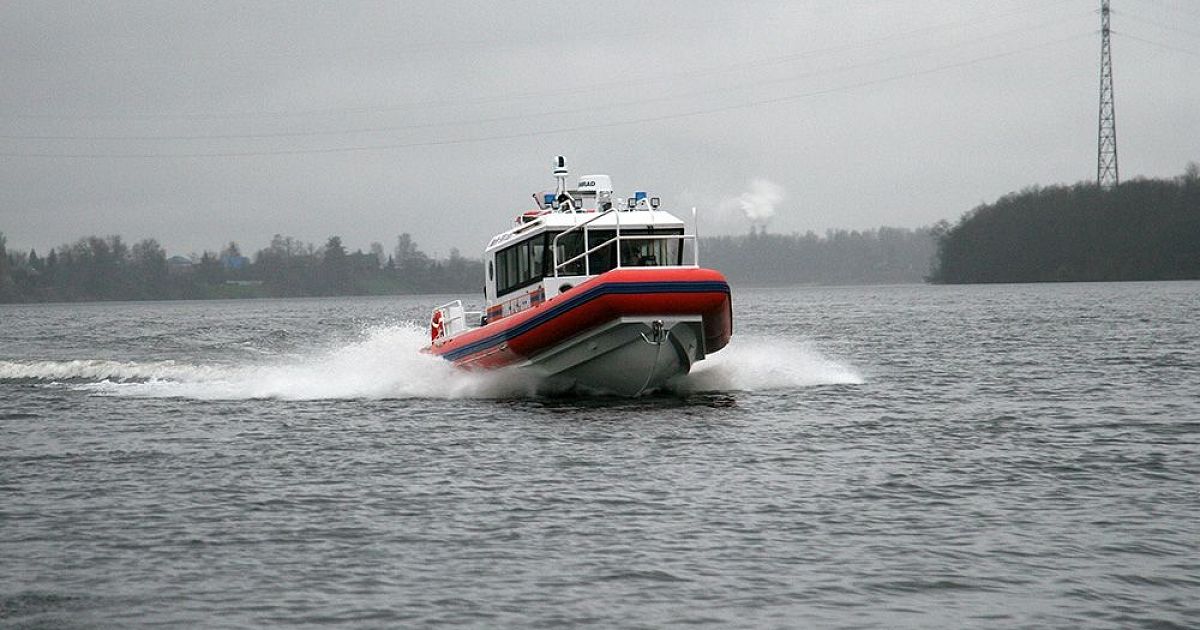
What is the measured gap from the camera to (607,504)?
1474 cm

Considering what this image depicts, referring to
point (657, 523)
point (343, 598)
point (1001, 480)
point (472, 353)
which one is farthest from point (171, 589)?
point (472, 353)

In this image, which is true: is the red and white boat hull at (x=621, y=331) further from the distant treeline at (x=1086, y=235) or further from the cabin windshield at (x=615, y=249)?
the distant treeline at (x=1086, y=235)

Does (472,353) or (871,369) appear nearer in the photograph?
(472,353)

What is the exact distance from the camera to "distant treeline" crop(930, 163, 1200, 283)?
147m

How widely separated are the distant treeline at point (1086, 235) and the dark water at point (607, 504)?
417 feet

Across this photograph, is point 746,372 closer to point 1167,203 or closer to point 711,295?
point 711,295

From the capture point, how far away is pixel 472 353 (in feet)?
84.7

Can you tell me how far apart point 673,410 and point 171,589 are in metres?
12.2

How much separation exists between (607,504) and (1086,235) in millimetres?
147705

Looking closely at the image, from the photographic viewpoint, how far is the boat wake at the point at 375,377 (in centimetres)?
2628

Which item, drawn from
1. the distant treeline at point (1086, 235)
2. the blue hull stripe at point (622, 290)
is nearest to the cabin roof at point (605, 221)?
the blue hull stripe at point (622, 290)

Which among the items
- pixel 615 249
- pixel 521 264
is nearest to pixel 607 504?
pixel 615 249

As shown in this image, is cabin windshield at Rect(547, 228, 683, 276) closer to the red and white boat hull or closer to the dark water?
the red and white boat hull

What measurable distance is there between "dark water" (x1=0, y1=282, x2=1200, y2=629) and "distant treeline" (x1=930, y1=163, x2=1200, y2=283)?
12719cm
